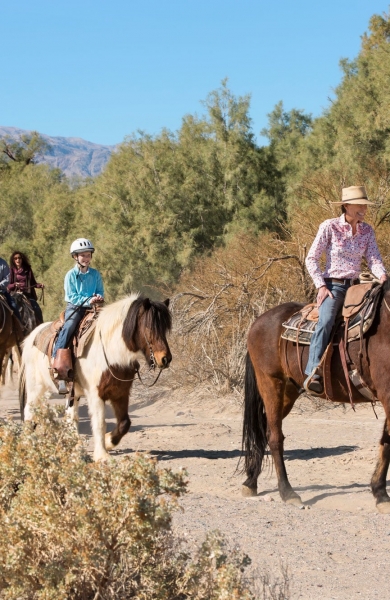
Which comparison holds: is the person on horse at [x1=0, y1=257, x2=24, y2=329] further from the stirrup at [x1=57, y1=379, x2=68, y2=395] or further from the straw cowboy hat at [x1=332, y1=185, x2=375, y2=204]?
the straw cowboy hat at [x1=332, y1=185, x2=375, y2=204]

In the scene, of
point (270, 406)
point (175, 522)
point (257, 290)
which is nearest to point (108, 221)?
point (257, 290)

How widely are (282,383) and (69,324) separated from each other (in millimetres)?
2791

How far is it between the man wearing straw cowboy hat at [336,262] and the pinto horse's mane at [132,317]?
190 cm

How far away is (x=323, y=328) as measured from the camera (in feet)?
25.6

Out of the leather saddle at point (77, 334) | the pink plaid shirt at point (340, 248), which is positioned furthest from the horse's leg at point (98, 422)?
the pink plaid shirt at point (340, 248)

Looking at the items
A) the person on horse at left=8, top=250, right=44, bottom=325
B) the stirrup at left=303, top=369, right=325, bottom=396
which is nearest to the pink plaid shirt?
the stirrup at left=303, top=369, right=325, bottom=396

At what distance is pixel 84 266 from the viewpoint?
10000 mm

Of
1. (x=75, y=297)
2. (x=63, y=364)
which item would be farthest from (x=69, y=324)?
(x=63, y=364)

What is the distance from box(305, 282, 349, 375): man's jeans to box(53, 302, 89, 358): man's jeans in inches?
126

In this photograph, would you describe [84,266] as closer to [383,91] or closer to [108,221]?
[383,91]

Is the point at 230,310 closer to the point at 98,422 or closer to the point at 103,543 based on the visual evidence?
the point at 98,422

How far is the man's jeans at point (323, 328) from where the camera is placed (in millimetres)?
7801

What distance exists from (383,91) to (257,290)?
29.0 ft

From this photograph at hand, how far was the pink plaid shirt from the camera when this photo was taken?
788 cm
